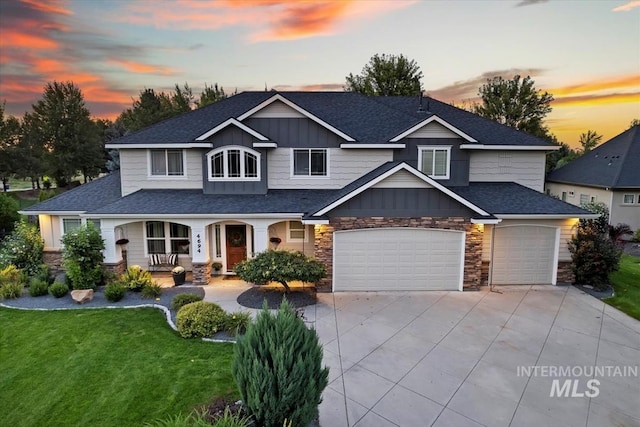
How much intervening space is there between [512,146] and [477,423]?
41.2 ft

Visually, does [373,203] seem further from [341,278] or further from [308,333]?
[308,333]

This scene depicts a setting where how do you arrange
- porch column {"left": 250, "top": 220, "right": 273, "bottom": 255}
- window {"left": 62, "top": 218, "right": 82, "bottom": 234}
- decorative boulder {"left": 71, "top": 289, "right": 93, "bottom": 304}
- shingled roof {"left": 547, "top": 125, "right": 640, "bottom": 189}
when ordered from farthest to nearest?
shingled roof {"left": 547, "top": 125, "right": 640, "bottom": 189}, window {"left": 62, "top": 218, "right": 82, "bottom": 234}, porch column {"left": 250, "top": 220, "right": 273, "bottom": 255}, decorative boulder {"left": 71, "top": 289, "right": 93, "bottom": 304}

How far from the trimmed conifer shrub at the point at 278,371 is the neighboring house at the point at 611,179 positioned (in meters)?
24.7

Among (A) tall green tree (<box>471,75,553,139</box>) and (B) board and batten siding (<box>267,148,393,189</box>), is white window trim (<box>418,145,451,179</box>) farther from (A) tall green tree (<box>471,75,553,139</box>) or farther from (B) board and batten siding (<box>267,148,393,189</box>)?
(A) tall green tree (<box>471,75,553,139</box>)

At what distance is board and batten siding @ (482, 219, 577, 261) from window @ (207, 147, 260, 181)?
9.19 meters

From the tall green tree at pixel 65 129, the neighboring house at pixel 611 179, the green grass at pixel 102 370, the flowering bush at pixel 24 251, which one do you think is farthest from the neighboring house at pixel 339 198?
the tall green tree at pixel 65 129

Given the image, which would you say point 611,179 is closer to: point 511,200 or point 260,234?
point 511,200

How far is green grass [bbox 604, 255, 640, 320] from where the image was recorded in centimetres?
1053

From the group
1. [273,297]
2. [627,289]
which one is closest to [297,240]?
[273,297]

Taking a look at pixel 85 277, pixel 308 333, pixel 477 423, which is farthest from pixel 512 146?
pixel 85 277

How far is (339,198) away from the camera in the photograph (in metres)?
11.6

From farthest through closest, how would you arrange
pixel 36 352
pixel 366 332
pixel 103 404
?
pixel 366 332
pixel 36 352
pixel 103 404

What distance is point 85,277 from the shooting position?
11797 mm

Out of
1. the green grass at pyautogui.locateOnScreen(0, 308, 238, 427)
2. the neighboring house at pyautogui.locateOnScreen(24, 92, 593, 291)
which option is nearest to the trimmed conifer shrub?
the green grass at pyautogui.locateOnScreen(0, 308, 238, 427)
